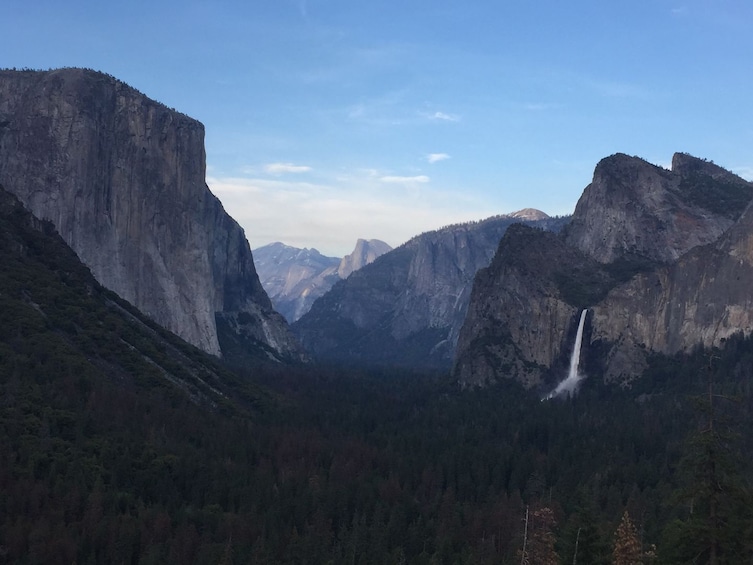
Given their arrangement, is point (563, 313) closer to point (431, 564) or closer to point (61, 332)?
point (61, 332)

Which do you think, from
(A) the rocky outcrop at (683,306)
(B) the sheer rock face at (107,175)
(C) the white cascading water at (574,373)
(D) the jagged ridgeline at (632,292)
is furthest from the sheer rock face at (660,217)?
(B) the sheer rock face at (107,175)

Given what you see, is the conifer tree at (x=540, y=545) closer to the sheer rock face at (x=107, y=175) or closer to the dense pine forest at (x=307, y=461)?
the dense pine forest at (x=307, y=461)

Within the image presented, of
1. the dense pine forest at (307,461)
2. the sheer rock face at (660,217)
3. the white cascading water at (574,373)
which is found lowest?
the dense pine forest at (307,461)

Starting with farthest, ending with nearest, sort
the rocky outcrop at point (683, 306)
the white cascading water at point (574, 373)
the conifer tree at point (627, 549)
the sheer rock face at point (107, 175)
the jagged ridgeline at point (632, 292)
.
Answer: the white cascading water at point (574, 373) → the sheer rock face at point (107, 175) → the jagged ridgeline at point (632, 292) → the rocky outcrop at point (683, 306) → the conifer tree at point (627, 549)

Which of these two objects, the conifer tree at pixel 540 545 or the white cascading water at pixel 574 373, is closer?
the conifer tree at pixel 540 545

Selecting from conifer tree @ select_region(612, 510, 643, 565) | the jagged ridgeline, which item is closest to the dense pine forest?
conifer tree @ select_region(612, 510, 643, 565)

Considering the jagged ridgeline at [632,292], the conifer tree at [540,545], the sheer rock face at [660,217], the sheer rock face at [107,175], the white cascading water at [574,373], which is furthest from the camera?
the sheer rock face at [660,217]

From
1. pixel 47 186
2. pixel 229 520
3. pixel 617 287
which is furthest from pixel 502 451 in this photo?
pixel 47 186
